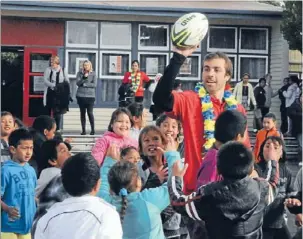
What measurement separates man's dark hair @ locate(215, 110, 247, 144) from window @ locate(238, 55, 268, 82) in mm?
17719

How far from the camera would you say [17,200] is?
266 inches

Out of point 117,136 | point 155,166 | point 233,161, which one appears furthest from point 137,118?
point 233,161

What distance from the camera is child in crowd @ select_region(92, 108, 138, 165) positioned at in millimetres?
7227

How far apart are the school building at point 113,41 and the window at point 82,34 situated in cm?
3

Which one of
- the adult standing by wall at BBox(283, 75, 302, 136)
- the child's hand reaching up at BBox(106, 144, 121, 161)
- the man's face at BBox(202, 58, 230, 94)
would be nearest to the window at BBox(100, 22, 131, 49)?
the adult standing by wall at BBox(283, 75, 302, 136)

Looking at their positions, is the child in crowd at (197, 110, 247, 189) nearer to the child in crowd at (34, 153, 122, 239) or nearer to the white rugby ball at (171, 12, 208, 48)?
the white rugby ball at (171, 12, 208, 48)

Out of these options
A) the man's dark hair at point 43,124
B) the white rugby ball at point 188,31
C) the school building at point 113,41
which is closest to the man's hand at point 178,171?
the white rugby ball at point 188,31

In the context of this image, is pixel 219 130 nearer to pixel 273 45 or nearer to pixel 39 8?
pixel 39 8

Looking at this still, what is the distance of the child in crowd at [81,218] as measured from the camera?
4.30m

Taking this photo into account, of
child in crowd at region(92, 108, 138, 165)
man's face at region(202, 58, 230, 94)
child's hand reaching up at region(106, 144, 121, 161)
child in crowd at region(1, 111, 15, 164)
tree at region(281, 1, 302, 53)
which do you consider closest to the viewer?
man's face at region(202, 58, 230, 94)

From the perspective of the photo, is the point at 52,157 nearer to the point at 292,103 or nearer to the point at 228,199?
the point at 228,199

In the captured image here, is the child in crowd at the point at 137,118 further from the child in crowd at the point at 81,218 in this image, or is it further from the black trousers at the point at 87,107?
the black trousers at the point at 87,107

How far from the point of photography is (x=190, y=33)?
532 cm


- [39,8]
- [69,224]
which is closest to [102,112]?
[39,8]
